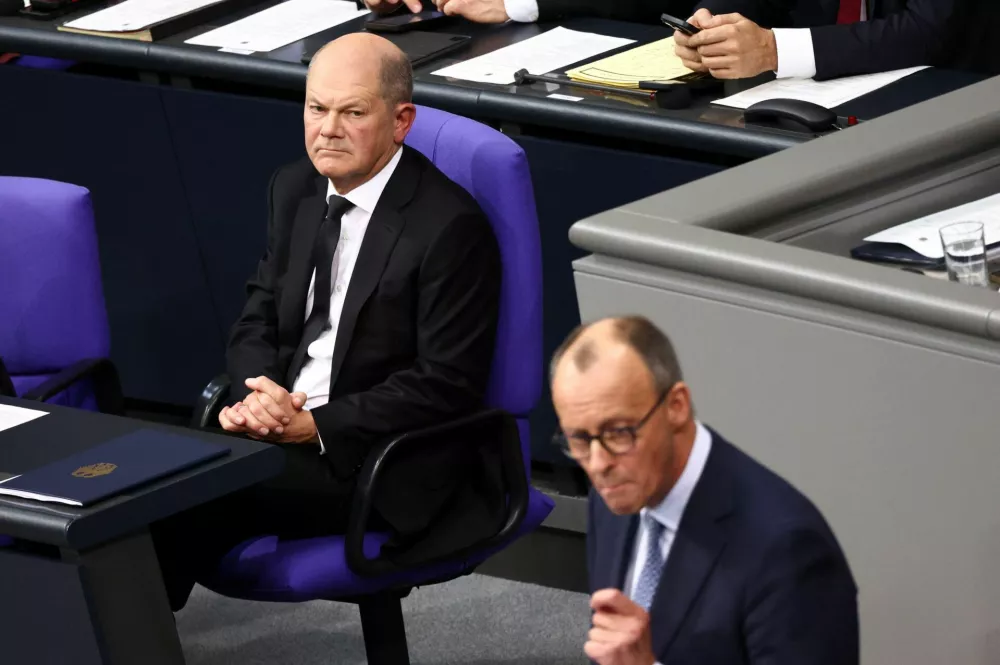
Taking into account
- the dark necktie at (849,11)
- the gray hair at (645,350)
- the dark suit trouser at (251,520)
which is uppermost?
the gray hair at (645,350)

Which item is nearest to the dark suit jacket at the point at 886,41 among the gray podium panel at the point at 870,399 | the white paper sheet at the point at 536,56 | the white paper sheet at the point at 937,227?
the white paper sheet at the point at 536,56

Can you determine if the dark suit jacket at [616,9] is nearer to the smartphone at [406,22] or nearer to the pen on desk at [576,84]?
the smartphone at [406,22]

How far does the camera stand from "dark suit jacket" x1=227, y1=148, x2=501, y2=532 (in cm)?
265

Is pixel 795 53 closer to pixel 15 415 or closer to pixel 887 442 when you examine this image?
pixel 15 415

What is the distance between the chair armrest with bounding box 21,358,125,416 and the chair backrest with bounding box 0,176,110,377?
0.14 feet

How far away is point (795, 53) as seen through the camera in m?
3.30

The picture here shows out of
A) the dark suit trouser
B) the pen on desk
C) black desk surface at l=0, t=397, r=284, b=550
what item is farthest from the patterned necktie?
the pen on desk

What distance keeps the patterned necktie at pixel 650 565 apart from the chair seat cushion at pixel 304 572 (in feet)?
3.35

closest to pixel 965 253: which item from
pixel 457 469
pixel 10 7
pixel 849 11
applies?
pixel 457 469

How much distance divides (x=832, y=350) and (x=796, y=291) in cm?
10

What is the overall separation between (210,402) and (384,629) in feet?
1.52

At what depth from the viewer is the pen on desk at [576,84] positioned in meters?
3.29

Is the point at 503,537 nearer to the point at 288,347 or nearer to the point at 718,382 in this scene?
the point at 288,347

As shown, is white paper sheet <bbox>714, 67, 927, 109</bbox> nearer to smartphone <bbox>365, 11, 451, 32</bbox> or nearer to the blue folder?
smartphone <bbox>365, 11, 451, 32</bbox>
